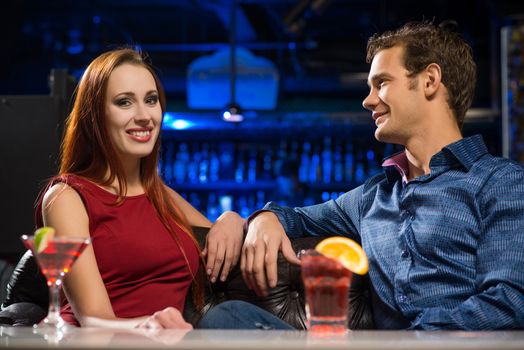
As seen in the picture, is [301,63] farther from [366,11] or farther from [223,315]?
[223,315]

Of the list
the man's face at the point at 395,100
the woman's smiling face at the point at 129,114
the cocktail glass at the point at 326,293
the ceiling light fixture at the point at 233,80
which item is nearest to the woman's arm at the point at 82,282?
the woman's smiling face at the point at 129,114

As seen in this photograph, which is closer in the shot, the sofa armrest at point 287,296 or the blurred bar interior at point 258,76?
the sofa armrest at point 287,296

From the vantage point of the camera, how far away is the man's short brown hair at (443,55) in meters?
2.64

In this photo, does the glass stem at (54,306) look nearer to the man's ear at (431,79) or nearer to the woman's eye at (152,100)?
the woman's eye at (152,100)

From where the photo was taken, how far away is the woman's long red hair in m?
2.52

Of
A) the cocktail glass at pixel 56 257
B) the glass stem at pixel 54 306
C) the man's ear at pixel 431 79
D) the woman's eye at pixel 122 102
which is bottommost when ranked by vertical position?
the glass stem at pixel 54 306

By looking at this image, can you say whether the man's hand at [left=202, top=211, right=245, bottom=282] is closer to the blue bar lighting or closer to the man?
the man

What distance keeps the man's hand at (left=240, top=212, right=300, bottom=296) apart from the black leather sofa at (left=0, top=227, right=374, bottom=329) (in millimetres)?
178

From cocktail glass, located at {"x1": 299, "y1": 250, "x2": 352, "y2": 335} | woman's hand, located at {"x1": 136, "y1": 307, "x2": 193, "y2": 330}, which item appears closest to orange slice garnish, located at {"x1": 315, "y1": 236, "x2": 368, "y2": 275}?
cocktail glass, located at {"x1": 299, "y1": 250, "x2": 352, "y2": 335}

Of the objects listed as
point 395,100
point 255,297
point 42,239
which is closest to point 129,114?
point 255,297

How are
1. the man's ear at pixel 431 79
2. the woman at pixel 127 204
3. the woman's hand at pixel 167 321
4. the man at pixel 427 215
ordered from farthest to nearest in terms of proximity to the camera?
the man's ear at pixel 431 79
the woman at pixel 127 204
the man at pixel 427 215
the woman's hand at pixel 167 321

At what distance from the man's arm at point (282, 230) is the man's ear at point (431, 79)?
404mm

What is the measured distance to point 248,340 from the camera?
1.27 metres

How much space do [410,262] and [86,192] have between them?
0.98 m
